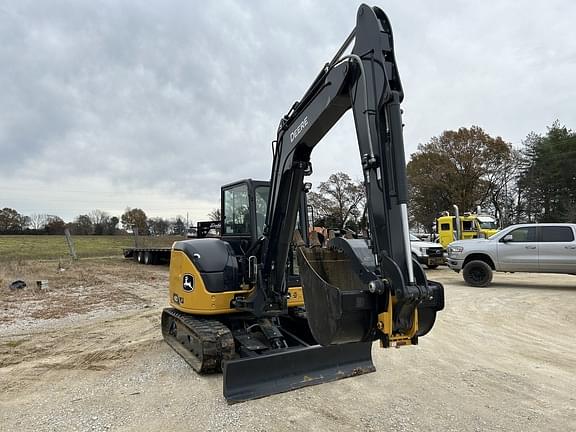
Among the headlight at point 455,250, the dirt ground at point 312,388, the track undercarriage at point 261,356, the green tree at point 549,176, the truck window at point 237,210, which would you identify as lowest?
the dirt ground at point 312,388

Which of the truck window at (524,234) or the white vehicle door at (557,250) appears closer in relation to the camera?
the white vehicle door at (557,250)

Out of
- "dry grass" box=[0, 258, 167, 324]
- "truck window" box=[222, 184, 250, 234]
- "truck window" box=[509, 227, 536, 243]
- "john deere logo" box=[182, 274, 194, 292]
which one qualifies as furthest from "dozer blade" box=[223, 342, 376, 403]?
"truck window" box=[509, 227, 536, 243]

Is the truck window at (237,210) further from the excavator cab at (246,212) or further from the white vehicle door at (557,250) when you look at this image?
the white vehicle door at (557,250)

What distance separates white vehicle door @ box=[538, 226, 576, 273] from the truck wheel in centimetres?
134

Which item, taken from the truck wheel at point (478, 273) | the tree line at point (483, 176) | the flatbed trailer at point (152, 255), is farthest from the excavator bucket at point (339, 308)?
the tree line at point (483, 176)

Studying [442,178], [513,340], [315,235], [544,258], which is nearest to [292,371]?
[315,235]

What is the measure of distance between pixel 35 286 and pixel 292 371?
36.0 feet

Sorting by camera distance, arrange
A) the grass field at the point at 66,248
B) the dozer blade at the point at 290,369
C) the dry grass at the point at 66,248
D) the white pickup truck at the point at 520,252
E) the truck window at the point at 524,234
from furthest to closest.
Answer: the grass field at the point at 66,248
the dry grass at the point at 66,248
the truck window at the point at 524,234
the white pickup truck at the point at 520,252
the dozer blade at the point at 290,369

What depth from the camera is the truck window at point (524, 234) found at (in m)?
11.6

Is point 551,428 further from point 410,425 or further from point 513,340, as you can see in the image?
point 513,340

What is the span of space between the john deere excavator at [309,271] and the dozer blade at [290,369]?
0.4 inches

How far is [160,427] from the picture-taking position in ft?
11.7

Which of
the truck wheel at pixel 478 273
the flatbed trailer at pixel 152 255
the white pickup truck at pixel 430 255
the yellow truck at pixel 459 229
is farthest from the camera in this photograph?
the flatbed trailer at pixel 152 255

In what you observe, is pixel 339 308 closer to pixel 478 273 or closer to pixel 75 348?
pixel 75 348
